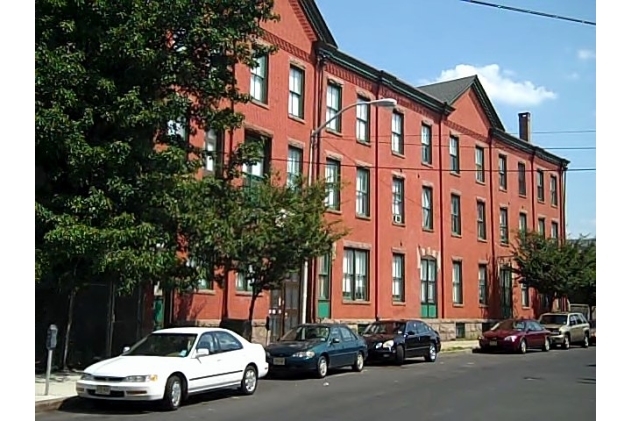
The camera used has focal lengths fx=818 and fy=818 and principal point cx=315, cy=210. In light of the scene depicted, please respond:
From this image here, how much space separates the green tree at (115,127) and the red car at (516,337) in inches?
646

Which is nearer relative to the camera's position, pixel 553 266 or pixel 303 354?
pixel 303 354

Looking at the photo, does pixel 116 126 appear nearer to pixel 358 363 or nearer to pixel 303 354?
pixel 303 354

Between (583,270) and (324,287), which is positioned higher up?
(583,270)

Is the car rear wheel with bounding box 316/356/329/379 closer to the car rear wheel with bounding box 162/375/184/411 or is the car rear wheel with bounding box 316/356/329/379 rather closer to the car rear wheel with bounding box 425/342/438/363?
the car rear wheel with bounding box 162/375/184/411

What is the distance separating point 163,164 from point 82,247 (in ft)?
8.74

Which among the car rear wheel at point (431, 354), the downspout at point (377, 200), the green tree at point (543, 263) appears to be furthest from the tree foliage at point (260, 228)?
the green tree at point (543, 263)

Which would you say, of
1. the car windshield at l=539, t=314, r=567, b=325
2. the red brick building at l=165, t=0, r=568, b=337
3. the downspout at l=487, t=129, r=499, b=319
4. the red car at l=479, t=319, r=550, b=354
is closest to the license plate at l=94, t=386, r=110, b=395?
the red brick building at l=165, t=0, r=568, b=337

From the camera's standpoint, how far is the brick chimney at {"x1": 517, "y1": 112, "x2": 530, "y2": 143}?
50.8m

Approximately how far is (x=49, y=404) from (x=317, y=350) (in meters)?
7.21

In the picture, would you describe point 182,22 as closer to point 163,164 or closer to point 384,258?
point 163,164

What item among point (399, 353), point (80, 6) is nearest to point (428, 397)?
point (399, 353)

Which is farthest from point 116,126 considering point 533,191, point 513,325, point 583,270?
point 533,191

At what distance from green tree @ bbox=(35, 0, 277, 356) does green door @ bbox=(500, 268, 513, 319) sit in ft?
94.8

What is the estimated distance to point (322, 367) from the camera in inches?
766
